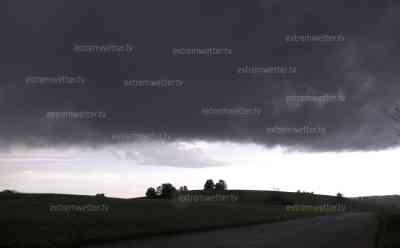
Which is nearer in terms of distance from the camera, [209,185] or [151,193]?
[151,193]

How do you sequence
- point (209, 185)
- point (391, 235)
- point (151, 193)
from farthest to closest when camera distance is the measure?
point (209, 185), point (151, 193), point (391, 235)

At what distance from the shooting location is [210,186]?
14138 centimetres

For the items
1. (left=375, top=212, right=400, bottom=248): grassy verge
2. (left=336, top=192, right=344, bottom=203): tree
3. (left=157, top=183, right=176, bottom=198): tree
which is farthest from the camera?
(left=336, top=192, right=344, bottom=203): tree

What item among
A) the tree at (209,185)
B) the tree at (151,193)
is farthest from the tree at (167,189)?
the tree at (209,185)

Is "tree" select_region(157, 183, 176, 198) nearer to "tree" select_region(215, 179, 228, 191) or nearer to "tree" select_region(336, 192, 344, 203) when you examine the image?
"tree" select_region(215, 179, 228, 191)

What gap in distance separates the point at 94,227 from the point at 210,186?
377 ft

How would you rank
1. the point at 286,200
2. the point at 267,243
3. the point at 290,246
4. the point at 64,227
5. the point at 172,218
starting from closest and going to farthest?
the point at 290,246 → the point at 267,243 → the point at 64,227 → the point at 172,218 → the point at 286,200

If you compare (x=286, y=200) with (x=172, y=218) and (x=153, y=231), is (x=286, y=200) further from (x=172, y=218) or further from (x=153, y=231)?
(x=153, y=231)

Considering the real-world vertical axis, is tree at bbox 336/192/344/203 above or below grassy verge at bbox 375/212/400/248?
below

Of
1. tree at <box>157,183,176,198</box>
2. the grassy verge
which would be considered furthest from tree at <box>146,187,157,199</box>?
the grassy verge

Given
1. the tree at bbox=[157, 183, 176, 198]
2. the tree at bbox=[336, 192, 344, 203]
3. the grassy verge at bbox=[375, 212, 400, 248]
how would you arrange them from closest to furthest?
the grassy verge at bbox=[375, 212, 400, 248]
the tree at bbox=[157, 183, 176, 198]
the tree at bbox=[336, 192, 344, 203]

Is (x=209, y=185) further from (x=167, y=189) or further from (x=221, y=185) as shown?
(x=167, y=189)

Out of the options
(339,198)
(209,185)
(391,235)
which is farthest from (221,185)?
(391,235)

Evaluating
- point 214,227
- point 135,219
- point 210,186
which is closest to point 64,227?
point 135,219
